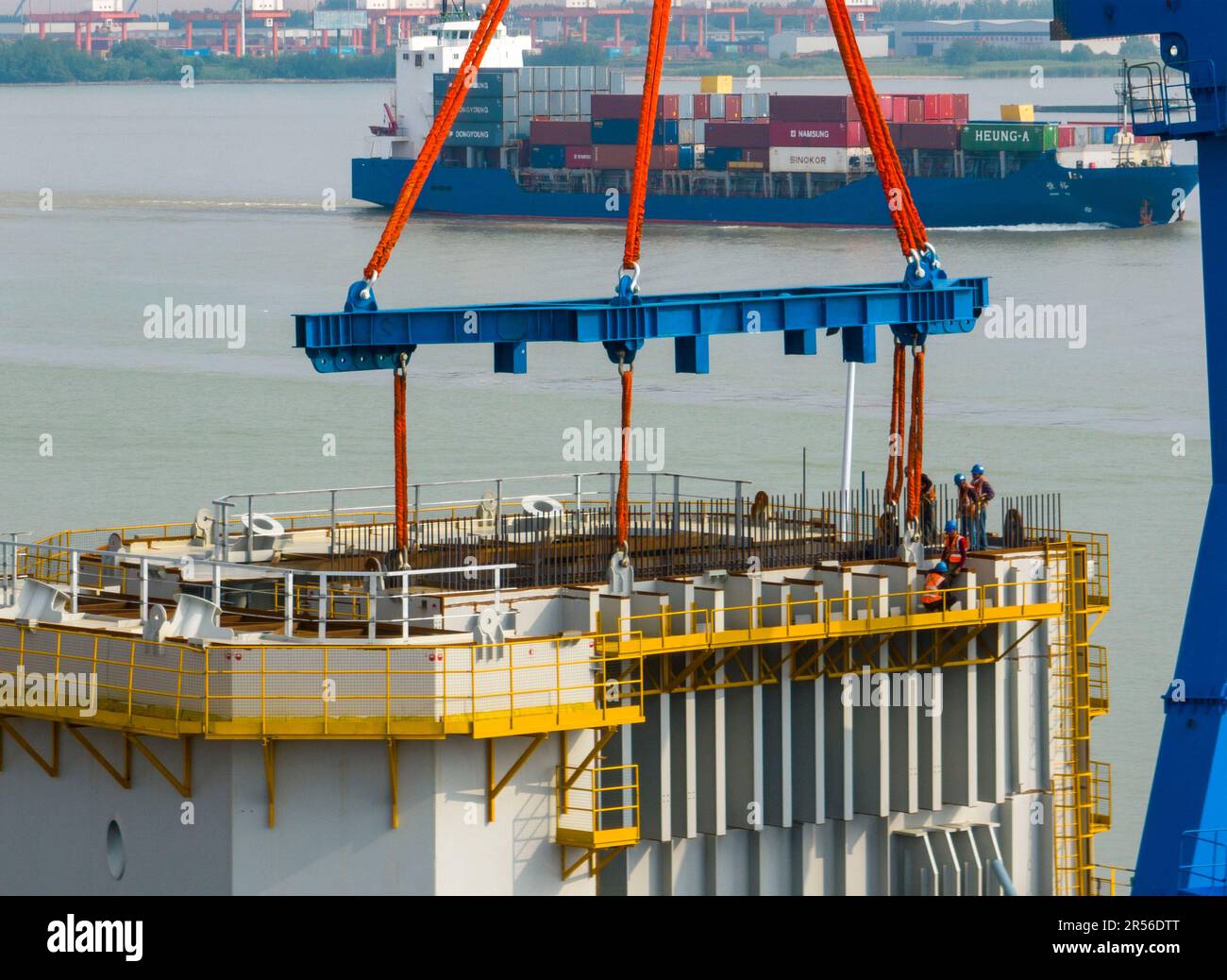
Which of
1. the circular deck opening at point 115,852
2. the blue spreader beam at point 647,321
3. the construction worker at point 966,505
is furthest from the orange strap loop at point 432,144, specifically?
the construction worker at point 966,505

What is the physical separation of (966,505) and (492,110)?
10534cm

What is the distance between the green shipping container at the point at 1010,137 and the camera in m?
120

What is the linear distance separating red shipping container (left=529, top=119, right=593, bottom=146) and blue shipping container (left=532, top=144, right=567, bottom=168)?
0.20 metres

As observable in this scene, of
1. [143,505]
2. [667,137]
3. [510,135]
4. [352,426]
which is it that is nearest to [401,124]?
[510,135]

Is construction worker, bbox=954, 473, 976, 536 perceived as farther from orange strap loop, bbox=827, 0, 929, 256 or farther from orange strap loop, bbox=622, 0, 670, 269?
orange strap loop, bbox=622, 0, 670, 269

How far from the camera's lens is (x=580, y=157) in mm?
126875

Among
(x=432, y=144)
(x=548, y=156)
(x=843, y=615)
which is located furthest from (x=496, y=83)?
(x=843, y=615)

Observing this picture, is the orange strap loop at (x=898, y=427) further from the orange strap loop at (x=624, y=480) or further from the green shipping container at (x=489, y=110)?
the green shipping container at (x=489, y=110)

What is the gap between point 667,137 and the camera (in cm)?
12625

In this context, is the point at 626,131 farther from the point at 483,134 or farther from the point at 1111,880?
the point at 1111,880

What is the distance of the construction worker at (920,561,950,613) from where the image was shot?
85.0ft

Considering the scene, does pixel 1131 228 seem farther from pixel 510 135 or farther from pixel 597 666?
pixel 597 666

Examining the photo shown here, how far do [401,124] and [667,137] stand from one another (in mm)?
21208

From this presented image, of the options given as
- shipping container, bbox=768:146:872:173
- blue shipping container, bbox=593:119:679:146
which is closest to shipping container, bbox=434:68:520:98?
blue shipping container, bbox=593:119:679:146
